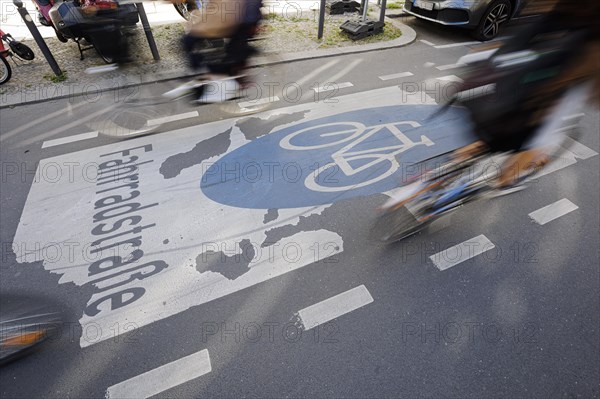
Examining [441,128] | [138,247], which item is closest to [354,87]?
[441,128]

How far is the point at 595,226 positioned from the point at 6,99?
875 centimetres

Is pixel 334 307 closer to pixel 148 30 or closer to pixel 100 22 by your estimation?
pixel 100 22

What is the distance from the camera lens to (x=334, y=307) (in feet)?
8.82

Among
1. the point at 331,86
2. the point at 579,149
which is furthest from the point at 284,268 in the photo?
the point at 579,149

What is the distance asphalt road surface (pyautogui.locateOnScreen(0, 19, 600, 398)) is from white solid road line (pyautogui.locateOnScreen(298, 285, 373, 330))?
0.02m

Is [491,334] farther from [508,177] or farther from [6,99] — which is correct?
[6,99]

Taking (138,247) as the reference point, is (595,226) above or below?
above

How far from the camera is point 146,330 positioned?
2.54 meters

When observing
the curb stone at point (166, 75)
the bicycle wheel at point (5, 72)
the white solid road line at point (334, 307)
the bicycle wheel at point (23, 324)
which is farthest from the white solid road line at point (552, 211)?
the bicycle wheel at point (5, 72)

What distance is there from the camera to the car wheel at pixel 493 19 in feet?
24.3

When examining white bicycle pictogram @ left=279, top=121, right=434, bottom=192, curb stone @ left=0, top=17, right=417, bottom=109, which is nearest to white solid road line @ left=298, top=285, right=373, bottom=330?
white bicycle pictogram @ left=279, top=121, right=434, bottom=192

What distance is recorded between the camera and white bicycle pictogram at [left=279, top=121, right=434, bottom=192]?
3.97m

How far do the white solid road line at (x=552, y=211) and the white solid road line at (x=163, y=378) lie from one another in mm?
3671

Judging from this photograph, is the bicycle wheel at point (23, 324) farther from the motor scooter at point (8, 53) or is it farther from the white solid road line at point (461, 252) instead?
the motor scooter at point (8, 53)
